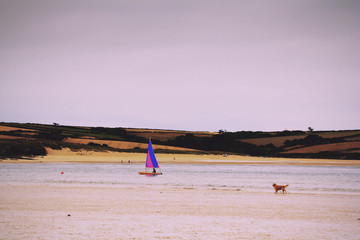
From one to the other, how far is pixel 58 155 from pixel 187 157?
38.3 metres

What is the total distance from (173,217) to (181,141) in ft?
415

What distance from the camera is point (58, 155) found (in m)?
101

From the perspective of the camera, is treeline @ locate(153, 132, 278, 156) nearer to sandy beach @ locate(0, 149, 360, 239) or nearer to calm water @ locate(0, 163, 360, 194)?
calm water @ locate(0, 163, 360, 194)

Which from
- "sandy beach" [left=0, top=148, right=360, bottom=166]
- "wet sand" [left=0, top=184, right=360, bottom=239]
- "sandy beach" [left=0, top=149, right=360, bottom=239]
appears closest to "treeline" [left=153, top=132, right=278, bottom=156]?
"sandy beach" [left=0, top=148, right=360, bottom=166]

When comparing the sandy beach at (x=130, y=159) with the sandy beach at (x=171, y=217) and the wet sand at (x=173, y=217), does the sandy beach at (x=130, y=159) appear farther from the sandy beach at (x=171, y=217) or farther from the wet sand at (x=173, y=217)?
the wet sand at (x=173, y=217)

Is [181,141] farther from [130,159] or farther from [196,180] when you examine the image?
[196,180]

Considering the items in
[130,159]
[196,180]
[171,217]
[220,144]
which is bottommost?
[130,159]

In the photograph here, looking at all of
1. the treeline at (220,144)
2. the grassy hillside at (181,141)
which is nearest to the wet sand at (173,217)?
the grassy hillside at (181,141)

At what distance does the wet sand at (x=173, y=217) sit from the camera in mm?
14796

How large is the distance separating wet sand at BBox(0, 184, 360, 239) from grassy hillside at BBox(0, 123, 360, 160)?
70.3 meters

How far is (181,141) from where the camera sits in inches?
5714

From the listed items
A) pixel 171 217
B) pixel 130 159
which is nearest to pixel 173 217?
pixel 171 217

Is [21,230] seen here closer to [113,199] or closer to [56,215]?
[56,215]

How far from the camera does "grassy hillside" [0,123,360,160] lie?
108 metres
